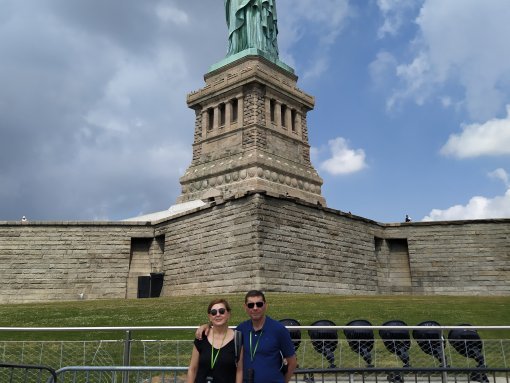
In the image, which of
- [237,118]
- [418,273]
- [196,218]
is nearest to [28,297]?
[196,218]

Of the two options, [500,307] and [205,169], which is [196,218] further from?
[500,307]

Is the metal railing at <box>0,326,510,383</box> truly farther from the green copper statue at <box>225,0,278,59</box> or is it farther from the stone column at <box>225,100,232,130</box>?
the green copper statue at <box>225,0,278,59</box>

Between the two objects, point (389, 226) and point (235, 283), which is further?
point (389, 226)

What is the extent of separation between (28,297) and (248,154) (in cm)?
1690

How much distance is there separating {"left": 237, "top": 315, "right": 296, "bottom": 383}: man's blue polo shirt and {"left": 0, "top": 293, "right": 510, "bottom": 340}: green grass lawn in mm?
7194

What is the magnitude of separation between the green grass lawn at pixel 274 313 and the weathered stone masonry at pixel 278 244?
6.05 meters

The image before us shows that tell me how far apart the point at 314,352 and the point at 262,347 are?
3.99 metres

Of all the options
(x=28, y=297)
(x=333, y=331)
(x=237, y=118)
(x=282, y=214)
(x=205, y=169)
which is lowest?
(x=333, y=331)

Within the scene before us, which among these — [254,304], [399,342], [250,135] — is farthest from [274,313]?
[250,135]

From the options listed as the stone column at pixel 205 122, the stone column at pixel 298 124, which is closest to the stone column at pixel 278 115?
the stone column at pixel 298 124

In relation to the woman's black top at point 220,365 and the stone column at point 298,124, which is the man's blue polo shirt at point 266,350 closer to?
the woman's black top at point 220,365

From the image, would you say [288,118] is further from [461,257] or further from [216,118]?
[461,257]

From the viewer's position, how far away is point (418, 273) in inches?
1059

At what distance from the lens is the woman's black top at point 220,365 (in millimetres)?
3994
